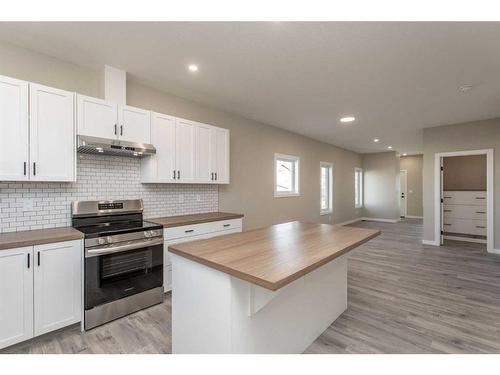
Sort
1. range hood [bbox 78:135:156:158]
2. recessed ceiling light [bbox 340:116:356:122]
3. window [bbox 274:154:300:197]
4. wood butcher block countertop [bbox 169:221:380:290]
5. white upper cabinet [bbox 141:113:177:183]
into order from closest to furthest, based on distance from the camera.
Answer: wood butcher block countertop [bbox 169:221:380:290] → range hood [bbox 78:135:156:158] → white upper cabinet [bbox 141:113:177:183] → recessed ceiling light [bbox 340:116:356:122] → window [bbox 274:154:300:197]

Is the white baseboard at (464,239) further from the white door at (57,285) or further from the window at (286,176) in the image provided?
the white door at (57,285)

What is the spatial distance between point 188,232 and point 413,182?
979 centimetres

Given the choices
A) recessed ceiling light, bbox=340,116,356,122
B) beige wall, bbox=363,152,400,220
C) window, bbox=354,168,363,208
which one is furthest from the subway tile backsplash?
beige wall, bbox=363,152,400,220

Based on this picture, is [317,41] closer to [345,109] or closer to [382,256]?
[345,109]

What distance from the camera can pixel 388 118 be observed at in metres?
4.55

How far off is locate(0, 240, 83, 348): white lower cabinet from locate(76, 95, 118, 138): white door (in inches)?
43.0

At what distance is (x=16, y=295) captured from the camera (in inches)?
74.2

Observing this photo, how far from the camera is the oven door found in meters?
2.20

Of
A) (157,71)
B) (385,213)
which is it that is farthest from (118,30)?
(385,213)

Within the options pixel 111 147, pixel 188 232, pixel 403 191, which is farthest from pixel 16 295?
pixel 403 191

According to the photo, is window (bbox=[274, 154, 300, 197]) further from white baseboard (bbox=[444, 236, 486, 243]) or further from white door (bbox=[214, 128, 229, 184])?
white baseboard (bbox=[444, 236, 486, 243])

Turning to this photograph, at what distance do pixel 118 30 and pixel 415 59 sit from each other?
2.76 metres

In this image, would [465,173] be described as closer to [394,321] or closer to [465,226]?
[465,226]

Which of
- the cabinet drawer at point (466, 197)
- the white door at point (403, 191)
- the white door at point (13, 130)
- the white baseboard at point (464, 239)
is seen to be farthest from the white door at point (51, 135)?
the white door at point (403, 191)
